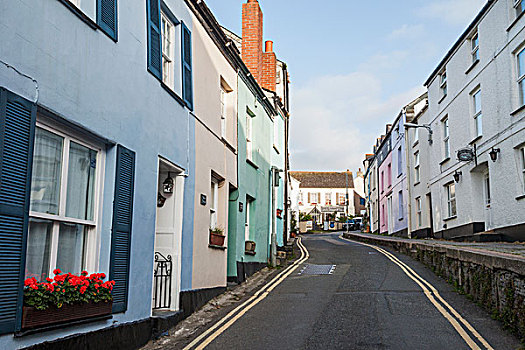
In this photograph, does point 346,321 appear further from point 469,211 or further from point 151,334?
point 469,211

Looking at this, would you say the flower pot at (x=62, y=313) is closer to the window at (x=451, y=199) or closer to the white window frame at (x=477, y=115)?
the white window frame at (x=477, y=115)

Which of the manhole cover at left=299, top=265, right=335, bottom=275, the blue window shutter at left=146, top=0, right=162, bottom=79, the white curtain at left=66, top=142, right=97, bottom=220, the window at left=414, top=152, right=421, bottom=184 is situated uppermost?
the window at left=414, top=152, right=421, bottom=184

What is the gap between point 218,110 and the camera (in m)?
13.7

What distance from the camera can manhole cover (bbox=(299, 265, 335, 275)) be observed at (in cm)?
1705

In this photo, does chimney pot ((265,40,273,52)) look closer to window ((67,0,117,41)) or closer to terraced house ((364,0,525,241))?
terraced house ((364,0,525,241))

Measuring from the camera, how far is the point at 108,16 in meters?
7.74

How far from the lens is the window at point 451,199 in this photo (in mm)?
23231

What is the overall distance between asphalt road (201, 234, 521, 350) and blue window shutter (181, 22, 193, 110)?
4615 mm

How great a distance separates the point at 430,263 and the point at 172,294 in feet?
32.6

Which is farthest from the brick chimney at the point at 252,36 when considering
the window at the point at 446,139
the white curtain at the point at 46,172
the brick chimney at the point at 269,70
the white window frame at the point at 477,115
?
the white curtain at the point at 46,172

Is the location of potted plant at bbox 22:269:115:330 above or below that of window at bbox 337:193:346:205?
below

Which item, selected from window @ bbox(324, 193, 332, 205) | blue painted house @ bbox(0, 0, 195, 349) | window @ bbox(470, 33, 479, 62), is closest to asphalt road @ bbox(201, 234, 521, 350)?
blue painted house @ bbox(0, 0, 195, 349)

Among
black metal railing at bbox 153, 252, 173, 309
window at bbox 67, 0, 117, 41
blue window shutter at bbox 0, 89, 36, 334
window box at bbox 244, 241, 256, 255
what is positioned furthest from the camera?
window box at bbox 244, 241, 256, 255

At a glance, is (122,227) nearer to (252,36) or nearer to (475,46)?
(252,36)
